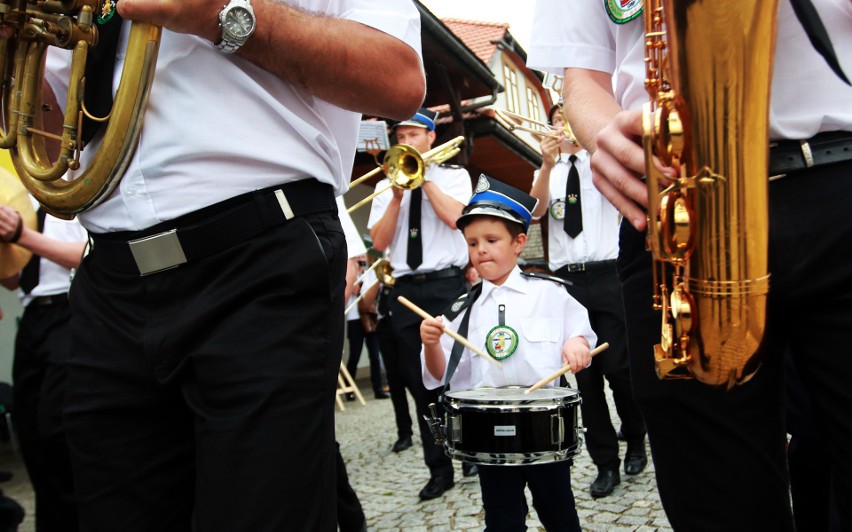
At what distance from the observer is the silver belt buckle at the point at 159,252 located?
1.42 m

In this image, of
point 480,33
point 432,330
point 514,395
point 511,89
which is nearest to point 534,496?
point 514,395

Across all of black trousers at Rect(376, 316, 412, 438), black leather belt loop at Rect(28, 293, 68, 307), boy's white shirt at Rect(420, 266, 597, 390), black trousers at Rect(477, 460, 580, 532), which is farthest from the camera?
black trousers at Rect(376, 316, 412, 438)

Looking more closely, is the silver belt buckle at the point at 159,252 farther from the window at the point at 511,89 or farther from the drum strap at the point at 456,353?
the window at the point at 511,89

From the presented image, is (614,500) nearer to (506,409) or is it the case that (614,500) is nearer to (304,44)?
(506,409)

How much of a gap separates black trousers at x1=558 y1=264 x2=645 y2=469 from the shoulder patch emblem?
3.33 metres

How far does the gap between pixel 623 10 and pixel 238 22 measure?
69 centimetres

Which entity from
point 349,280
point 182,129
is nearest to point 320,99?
point 182,129

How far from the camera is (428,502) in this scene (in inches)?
176

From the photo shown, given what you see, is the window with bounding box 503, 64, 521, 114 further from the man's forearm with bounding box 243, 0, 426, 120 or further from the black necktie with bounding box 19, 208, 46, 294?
the man's forearm with bounding box 243, 0, 426, 120

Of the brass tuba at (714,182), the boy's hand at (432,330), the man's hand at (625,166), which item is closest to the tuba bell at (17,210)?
the boy's hand at (432,330)

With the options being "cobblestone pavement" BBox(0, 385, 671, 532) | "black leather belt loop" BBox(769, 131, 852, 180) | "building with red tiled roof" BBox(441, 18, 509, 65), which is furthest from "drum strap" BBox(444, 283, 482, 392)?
"building with red tiled roof" BBox(441, 18, 509, 65)

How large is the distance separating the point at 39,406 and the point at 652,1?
136 inches

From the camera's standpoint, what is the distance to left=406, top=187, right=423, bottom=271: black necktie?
16.5 ft

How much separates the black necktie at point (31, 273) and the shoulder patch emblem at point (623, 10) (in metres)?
3.42
